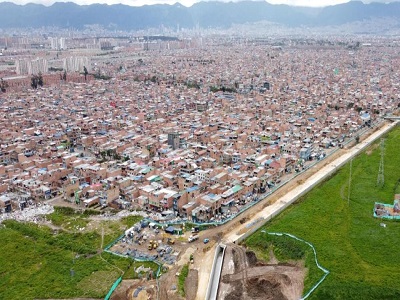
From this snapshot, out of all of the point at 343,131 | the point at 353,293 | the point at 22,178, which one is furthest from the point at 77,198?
the point at 343,131

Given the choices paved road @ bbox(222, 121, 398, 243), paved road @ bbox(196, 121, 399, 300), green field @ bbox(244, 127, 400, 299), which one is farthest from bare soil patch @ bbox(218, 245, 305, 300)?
paved road @ bbox(222, 121, 398, 243)

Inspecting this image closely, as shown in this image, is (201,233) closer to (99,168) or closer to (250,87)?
(99,168)

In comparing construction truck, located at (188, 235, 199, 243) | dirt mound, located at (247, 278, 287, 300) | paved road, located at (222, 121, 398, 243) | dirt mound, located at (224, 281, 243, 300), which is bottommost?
dirt mound, located at (224, 281, 243, 300)

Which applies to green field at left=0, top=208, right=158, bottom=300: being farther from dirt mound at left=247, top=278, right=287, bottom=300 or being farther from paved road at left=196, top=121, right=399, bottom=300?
dirt mound at left=247, top=278, right=287, bottom=300

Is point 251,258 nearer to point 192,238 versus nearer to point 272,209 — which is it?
point 192,238

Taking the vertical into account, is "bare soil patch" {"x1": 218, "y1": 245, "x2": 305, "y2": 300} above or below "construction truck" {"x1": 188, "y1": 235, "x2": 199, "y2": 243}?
below

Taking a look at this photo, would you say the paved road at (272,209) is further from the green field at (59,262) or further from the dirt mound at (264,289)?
the green field at (59,262)
